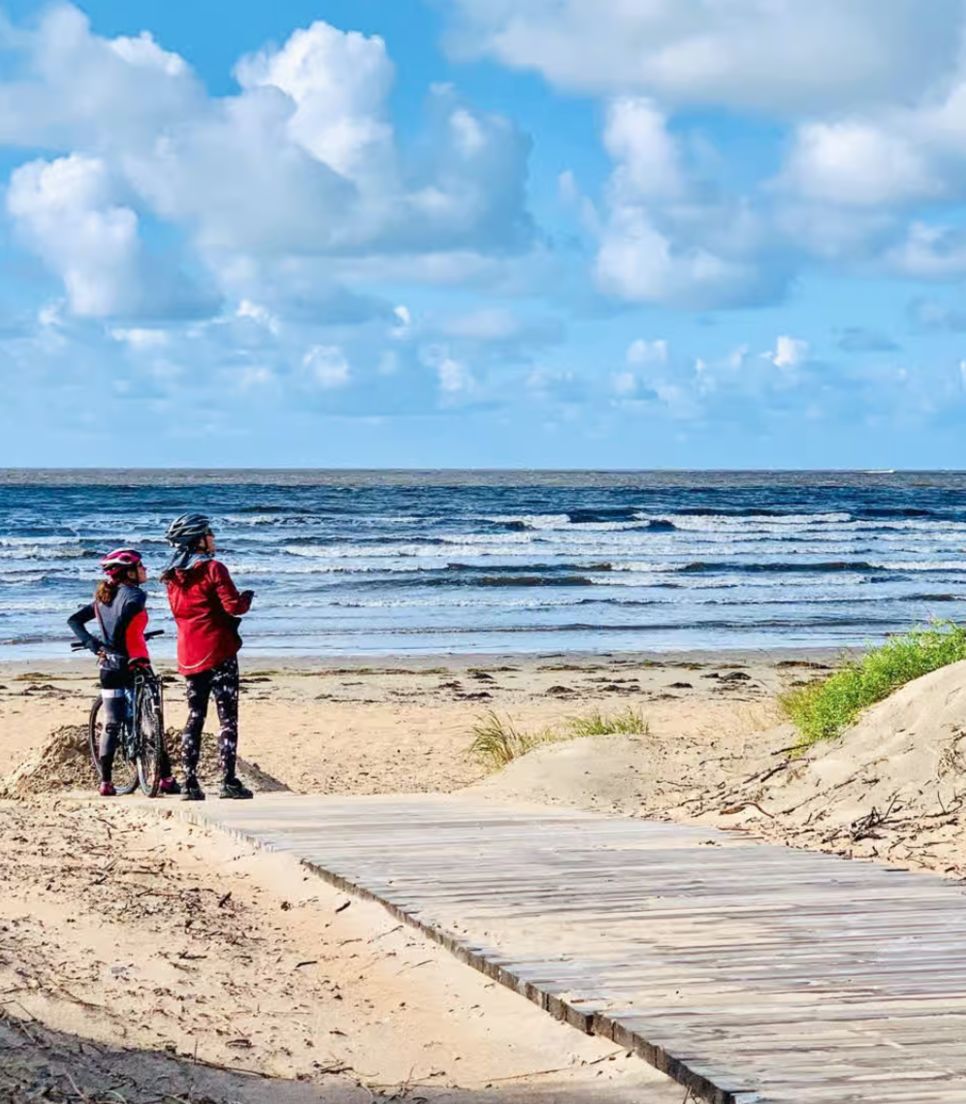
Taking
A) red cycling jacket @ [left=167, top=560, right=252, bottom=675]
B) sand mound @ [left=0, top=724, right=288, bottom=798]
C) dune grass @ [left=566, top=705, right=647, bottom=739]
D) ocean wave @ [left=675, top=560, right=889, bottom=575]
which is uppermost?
red cycling jacket @ [left=167, top=560, right=252, bottom=675]

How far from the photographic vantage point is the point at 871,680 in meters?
10.4

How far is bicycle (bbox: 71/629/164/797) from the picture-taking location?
9992mm

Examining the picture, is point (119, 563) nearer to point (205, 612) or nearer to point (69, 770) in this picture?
point (205, 612)

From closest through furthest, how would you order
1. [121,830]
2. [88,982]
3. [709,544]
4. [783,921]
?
[88,982], [783,921], [121,830], [709,544]

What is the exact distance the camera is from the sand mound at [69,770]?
10.9 metres

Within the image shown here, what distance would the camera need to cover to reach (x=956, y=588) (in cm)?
3409

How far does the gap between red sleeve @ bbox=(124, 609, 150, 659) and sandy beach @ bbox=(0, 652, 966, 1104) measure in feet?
3.07

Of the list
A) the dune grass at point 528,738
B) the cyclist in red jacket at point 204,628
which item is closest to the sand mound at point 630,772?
the dune grass at point 528,738

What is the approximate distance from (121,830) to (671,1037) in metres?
4.92

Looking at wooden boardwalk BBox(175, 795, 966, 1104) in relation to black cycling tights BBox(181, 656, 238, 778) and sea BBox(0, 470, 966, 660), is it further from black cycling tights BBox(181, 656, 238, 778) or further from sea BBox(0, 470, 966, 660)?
sea BBox(0, 470, 966, 660)

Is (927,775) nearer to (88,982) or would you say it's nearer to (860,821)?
(860,821)

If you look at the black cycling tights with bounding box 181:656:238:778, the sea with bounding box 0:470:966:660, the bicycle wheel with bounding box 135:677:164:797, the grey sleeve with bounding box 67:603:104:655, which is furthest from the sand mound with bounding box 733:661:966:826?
the sea with bounding box 0:470:966:660

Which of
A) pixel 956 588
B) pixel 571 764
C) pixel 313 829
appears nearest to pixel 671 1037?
pixel 313 829

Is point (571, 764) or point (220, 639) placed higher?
point (220, 639)
